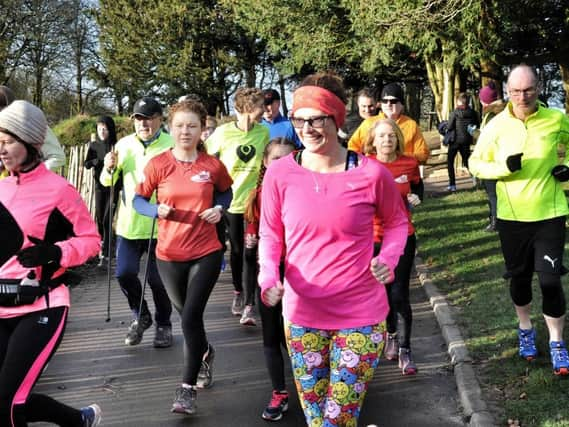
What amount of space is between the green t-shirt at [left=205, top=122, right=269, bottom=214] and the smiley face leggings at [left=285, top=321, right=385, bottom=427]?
3.80 m

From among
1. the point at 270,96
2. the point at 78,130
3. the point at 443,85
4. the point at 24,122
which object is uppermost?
the point at 443,85

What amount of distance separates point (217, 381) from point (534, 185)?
2828mm

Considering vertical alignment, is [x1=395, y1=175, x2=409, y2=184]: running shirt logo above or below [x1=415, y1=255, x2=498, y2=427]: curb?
above

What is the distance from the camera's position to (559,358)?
4.85 meters

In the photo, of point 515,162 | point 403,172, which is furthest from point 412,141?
point 515,162

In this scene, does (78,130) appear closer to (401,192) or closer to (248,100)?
(248,100)

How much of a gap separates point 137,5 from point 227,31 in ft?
16.7

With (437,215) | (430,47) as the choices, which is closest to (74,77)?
(430,47)

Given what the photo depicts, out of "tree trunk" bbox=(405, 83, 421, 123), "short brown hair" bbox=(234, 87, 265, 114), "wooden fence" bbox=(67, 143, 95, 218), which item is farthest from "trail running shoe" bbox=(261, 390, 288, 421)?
"tree trunk" bbox=(405, 83, 421, 123)

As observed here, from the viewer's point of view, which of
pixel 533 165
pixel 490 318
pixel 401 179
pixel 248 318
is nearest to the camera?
pixel 533 165

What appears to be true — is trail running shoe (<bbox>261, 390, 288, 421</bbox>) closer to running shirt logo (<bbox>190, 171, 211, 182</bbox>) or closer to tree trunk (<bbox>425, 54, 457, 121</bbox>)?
running shirt logo (<bbox>190, 171, 211, 182</bbox>)

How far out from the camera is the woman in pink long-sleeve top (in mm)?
3164

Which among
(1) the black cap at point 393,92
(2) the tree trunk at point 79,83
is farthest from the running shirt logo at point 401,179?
(2) the tree trunk at point 79,83

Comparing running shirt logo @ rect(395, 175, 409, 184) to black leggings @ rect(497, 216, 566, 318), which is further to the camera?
running shirt logo @ rect(395, 175, 409, 184)
